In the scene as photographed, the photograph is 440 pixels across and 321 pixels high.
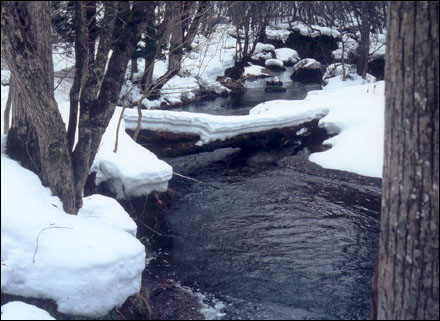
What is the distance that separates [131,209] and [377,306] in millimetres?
5029

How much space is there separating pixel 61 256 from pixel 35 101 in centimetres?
142

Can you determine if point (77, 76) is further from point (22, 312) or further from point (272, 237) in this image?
point (272, 237)

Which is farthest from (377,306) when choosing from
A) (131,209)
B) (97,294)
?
(131,209)

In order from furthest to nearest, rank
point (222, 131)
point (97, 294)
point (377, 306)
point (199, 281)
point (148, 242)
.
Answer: point (222, 131)
point (148, 242)
point (199, 281)
point (97, 294)
point (377, 306)

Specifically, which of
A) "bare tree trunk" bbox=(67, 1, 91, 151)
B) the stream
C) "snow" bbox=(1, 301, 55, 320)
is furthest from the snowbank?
the stream

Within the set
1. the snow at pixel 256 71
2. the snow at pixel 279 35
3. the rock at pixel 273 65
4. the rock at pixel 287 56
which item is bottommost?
the snow at pixel 256 71

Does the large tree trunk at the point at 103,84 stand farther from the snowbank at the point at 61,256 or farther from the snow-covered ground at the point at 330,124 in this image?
the snow-covered ground at the point at 330,124

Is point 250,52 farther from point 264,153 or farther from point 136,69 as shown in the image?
point 264,153

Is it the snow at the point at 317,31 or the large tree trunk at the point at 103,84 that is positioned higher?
the snow at the point at 317,31

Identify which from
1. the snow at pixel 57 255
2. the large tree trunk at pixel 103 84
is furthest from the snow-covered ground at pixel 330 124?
the snow at pixel 57 255

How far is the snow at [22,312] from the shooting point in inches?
146

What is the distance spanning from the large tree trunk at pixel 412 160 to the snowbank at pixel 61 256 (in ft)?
7.20

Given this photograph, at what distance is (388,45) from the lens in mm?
3189

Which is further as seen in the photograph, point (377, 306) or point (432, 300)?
point (377, 306)
